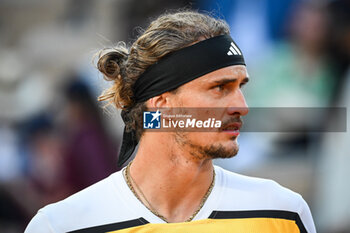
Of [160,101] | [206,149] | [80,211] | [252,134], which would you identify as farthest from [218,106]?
[252,134]

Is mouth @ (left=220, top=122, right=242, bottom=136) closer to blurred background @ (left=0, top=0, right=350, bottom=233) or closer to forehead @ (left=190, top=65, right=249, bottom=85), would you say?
forehead @ (left=190, top=65, right=249, bottom=85)

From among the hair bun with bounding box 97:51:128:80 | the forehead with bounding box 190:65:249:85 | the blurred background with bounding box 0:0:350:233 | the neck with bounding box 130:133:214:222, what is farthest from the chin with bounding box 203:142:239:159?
the blurred background with bounding box 0:0:350:233

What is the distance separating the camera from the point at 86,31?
273 inches

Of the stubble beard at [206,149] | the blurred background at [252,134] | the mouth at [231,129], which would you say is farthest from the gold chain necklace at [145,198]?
the blurred background at [252,134]

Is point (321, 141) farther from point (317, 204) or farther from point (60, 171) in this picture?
point (60, 171)

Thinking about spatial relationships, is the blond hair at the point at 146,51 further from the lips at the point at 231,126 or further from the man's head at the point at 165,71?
the lips at the point at 231,126

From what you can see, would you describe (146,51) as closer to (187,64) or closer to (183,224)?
(187,64)

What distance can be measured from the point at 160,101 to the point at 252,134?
2.62m

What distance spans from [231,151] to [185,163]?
27cm

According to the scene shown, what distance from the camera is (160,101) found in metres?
3.08

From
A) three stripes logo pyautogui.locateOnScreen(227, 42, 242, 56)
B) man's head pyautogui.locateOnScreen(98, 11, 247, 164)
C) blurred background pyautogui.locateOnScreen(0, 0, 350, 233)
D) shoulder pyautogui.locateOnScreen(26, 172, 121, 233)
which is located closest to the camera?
shoulder pyautogui.locateOnScreen(26, 172, 121, 233)

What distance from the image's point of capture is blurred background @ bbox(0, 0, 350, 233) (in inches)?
208

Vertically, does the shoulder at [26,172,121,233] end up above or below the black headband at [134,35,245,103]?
below

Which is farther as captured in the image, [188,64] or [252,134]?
[252,134]
